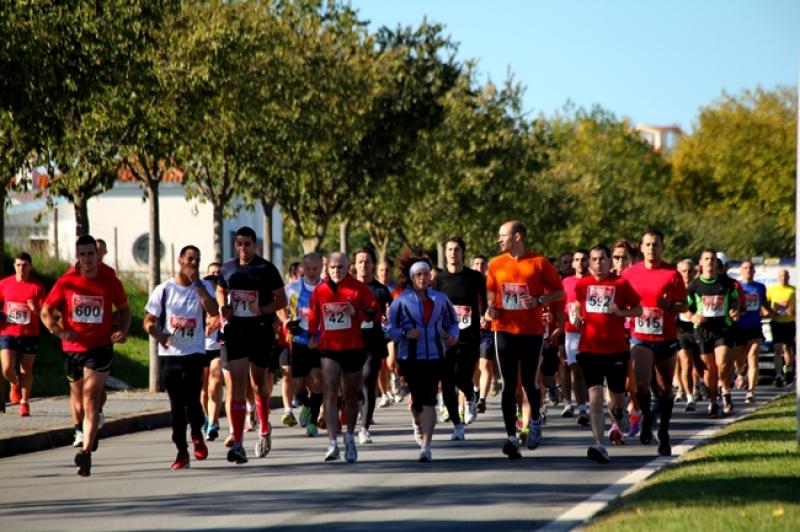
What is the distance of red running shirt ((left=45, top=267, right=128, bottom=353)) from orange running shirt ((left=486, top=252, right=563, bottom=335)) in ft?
11.7

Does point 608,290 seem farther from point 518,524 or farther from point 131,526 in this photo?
point 131,526

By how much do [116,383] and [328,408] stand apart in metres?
14.1

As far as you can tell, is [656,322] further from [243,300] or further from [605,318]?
[243,300]

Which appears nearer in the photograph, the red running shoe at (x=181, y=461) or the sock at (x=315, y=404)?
the red running shoe at (x=181, y=461)

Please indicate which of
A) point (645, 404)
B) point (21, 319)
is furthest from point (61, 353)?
point (645, 404)

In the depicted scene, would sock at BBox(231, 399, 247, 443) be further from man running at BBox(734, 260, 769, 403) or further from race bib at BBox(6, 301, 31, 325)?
man running at BBox(734, 260, 769, 403)

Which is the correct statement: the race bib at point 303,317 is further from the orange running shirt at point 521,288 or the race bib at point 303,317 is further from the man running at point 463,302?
the orange running shirt at point 521,288

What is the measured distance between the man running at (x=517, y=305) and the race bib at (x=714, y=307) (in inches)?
260

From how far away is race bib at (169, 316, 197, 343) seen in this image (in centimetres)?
1489

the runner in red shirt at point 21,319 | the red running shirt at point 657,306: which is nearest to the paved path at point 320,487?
the red running shirt at point 657,306

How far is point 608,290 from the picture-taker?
598 inches

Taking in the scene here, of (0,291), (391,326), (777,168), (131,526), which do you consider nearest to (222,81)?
(0,291)

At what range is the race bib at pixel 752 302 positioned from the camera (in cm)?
2388

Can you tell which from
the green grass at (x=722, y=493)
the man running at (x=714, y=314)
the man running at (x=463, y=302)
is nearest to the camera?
the green grass at (x=722, y=493)
